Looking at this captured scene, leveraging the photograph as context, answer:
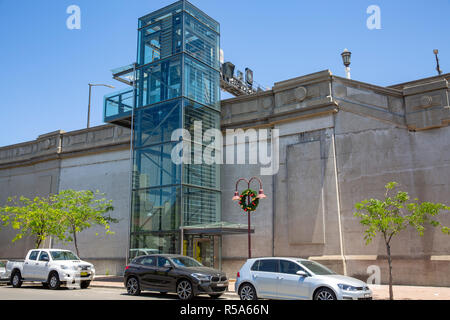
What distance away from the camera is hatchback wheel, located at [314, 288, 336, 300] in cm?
1181

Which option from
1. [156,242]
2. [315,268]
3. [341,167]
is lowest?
[315,268]

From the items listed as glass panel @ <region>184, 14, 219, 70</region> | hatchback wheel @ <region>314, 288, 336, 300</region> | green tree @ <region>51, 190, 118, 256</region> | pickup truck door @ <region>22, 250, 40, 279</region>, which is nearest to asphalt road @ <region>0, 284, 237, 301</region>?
pickup truck door @ <region>22, 250, 40, 279</region>

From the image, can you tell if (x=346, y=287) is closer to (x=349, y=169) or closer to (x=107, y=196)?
(x=349, y=169)

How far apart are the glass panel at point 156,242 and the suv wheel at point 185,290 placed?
7.48m

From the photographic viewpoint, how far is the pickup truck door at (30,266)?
1903cm

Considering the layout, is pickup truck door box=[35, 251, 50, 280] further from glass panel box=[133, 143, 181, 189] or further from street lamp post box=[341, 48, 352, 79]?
street lamp post box=[341, 48, 352, 79]

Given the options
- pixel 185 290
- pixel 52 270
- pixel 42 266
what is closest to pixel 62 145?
pixel 42 266

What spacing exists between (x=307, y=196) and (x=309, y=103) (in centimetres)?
492

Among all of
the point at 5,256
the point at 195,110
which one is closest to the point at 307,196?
the point at 195,110

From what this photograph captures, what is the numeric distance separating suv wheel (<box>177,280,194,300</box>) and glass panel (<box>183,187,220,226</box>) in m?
7.99

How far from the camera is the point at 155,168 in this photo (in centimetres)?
2441

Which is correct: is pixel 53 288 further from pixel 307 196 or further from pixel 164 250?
pixel 307 196

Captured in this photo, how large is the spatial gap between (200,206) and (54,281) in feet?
27.8

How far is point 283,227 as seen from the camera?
73.0ft
